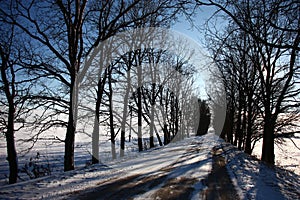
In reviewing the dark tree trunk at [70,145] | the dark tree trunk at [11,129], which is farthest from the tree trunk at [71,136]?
the dark tree trunk at [11,129]

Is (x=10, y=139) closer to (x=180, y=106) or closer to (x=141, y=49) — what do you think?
(x=141, y=49)

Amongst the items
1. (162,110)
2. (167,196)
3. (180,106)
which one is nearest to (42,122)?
(167,196)

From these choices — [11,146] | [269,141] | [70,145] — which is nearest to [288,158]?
[269,141]

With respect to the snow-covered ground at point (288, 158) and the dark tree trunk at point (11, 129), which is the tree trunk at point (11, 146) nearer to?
the dark tree trunk at point (11, 129)

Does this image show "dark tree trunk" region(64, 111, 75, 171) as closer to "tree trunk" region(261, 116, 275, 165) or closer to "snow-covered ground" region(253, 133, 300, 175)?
"tree trunk" region(261, 116, 275, 165)

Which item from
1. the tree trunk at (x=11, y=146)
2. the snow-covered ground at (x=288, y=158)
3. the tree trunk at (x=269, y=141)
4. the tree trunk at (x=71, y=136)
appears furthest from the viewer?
the snow-covered ground at (x=288, y=158)

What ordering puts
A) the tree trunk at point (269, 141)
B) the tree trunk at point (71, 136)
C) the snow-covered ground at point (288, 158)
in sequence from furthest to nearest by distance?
the snow-covered ground at point (288, 158), the tree trunk at point (269, 141), the tree trunk at point (71, 136)

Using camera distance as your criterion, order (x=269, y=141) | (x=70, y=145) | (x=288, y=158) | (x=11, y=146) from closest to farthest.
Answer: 1. (x=70, y=145)
2. (x=269, y=141)
3. (x=11, y=146)
4. (x=288, y=158)

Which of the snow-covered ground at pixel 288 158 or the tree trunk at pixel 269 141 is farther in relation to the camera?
the snow-covered ground at pixel 288 158

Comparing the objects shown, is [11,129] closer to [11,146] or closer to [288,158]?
[11,146]

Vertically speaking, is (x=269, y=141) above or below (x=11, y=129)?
below

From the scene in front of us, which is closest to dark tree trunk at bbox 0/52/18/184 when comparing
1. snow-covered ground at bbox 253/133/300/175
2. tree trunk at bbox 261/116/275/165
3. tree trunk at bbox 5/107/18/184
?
tree trunk at bbox 5/107/18/184

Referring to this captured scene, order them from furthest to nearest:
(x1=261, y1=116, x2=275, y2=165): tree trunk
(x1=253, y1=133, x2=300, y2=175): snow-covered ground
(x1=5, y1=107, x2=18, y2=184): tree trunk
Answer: (x1=253, y1=133, x2=300, y2=175): snow-covered ground → (x1=5, y1=107, x2=18, y2=184): tree trunk → (x1=261, y1=116, x2=275, y2=165): tree trunk

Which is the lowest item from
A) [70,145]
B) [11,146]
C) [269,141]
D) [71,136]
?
[269,141]
